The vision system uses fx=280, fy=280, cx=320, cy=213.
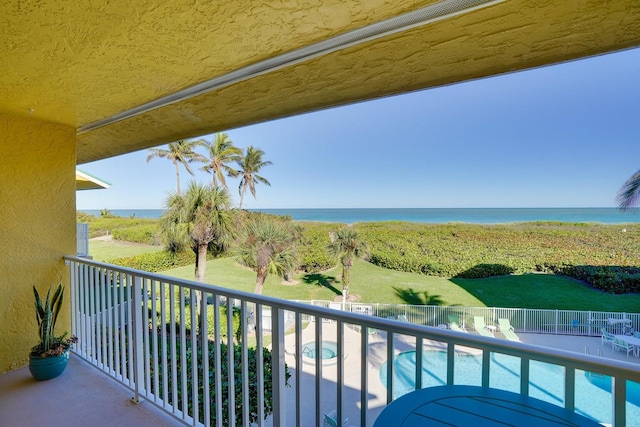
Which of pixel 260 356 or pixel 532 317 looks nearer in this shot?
pixel 260 356

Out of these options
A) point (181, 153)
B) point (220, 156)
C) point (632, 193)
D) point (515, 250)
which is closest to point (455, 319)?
point (632, 193)

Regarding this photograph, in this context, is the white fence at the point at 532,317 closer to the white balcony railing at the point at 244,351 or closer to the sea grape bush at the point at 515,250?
the sea grape bush at the point at 515,250

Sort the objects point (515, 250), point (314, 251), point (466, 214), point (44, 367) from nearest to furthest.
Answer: point (44, 367) < point (515, 250) < point (314, 251) < point (466, 214)

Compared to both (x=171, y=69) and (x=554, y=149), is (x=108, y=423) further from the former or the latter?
(x=554, y=149)

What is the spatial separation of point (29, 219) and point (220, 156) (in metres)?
15.8

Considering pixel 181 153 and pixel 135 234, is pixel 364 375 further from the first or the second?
pixel 135 234

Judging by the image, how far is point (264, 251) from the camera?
40.0 ft

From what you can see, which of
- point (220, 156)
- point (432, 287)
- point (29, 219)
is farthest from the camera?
point (220, 156)

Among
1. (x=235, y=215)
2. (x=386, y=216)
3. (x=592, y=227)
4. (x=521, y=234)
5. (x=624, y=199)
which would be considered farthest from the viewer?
(x=386, y=216)

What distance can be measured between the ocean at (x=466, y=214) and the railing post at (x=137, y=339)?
19.8 m

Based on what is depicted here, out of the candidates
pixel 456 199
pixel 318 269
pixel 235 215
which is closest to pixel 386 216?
pixel 456 199

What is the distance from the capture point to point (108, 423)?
1791 mm

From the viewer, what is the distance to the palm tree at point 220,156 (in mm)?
17328

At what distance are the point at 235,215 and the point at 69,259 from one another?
9.32 metres
